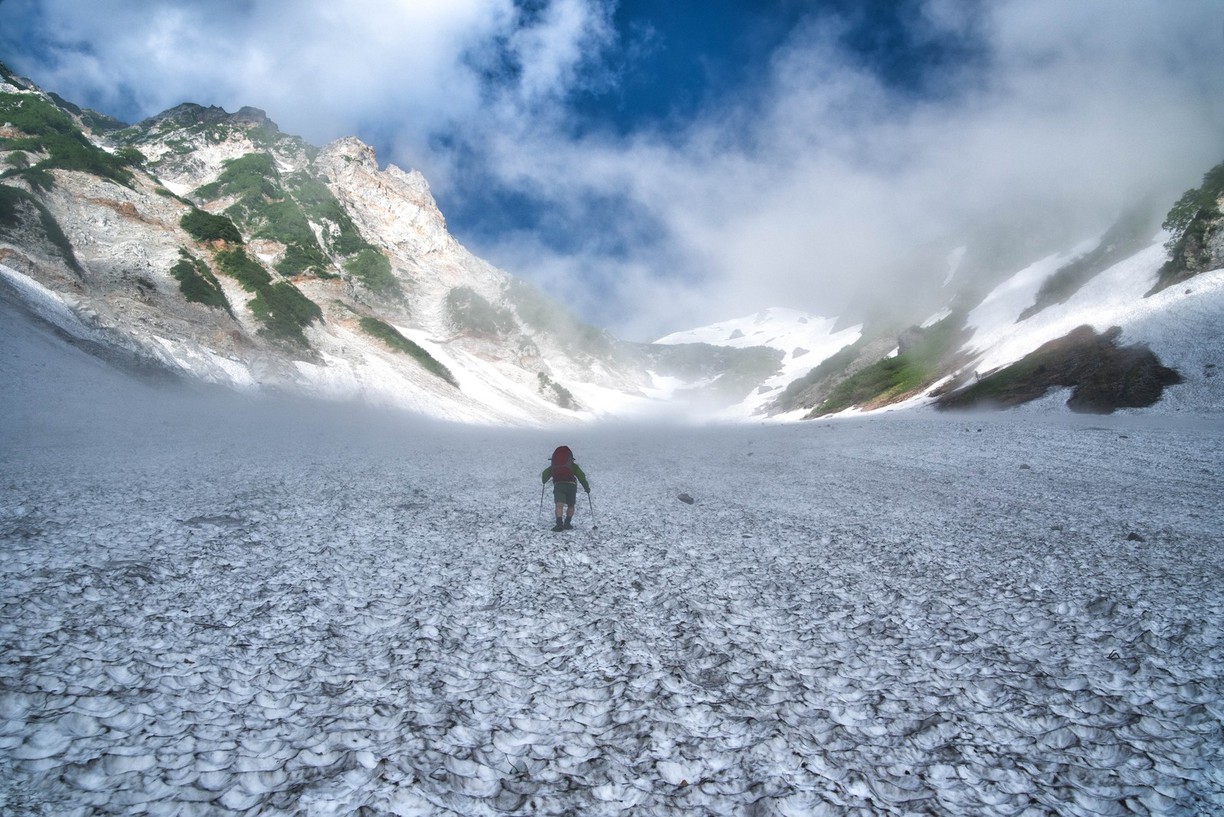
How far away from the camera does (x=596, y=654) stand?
8.35 m

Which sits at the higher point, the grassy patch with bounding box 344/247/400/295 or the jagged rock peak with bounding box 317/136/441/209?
the jagged rock peak with bounding box 317/136/441/209

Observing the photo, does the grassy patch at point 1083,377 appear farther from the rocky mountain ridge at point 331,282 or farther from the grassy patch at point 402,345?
the grassy patch at point 402,345

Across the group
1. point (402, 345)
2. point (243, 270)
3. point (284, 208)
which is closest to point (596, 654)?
point (243, 270)

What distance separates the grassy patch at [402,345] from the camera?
88562mm

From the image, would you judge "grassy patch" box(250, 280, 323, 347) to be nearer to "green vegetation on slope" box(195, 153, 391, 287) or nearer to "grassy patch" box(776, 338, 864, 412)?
"green vegetation on slope" box(195, 153, 391, 287)

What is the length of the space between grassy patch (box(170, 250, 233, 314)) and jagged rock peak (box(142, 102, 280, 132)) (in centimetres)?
11036

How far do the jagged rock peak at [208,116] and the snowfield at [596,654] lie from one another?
16781cm

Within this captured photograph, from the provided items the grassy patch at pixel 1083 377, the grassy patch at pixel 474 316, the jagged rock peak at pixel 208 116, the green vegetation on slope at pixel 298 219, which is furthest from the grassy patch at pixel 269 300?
the jagged rock peak at pixel 208 116

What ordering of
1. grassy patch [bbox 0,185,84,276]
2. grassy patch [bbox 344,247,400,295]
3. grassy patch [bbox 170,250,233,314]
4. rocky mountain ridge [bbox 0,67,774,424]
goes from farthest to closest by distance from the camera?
grassy patch [bbox 344,247,400,295], grassy patch [bbox 170,250,233,314], rocky mountain ridge [bbox 0,67,774,424], grassy patch [bbox 0,185,84,276]

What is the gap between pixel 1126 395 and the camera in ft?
136

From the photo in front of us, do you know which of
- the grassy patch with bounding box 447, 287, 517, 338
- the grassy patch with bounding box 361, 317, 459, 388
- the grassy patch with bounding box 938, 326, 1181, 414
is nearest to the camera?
the grassy patch with bounding box 938, 326, 1181, 414

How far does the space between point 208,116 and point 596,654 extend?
193 metres

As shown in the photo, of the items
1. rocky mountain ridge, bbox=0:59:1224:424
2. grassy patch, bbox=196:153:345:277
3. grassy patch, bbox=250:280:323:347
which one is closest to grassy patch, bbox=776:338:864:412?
rocky mountain ridge, bbox=0:59:1224:424

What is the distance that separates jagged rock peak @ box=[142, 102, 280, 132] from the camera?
139 metres
